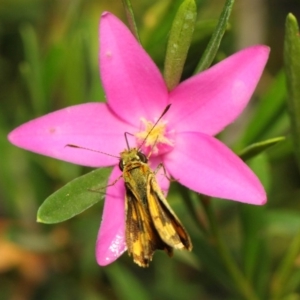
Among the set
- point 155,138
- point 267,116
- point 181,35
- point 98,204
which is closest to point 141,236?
point 155,138

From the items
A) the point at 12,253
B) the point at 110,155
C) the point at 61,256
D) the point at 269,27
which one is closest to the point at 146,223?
the point at 110,155

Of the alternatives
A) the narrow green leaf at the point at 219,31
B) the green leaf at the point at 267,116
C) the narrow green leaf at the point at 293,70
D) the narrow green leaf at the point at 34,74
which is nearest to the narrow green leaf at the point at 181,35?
the narrow green leaf at the point at 219,31

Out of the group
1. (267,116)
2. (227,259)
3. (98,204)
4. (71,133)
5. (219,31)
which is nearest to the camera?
(219,31)

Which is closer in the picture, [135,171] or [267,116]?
[135,171]

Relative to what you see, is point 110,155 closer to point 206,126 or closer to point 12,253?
point 206,126

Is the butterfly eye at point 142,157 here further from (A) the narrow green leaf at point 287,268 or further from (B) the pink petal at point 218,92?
(A) the narrow green leaf at point 287,268

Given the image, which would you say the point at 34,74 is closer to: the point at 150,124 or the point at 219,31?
the point at 150,124
